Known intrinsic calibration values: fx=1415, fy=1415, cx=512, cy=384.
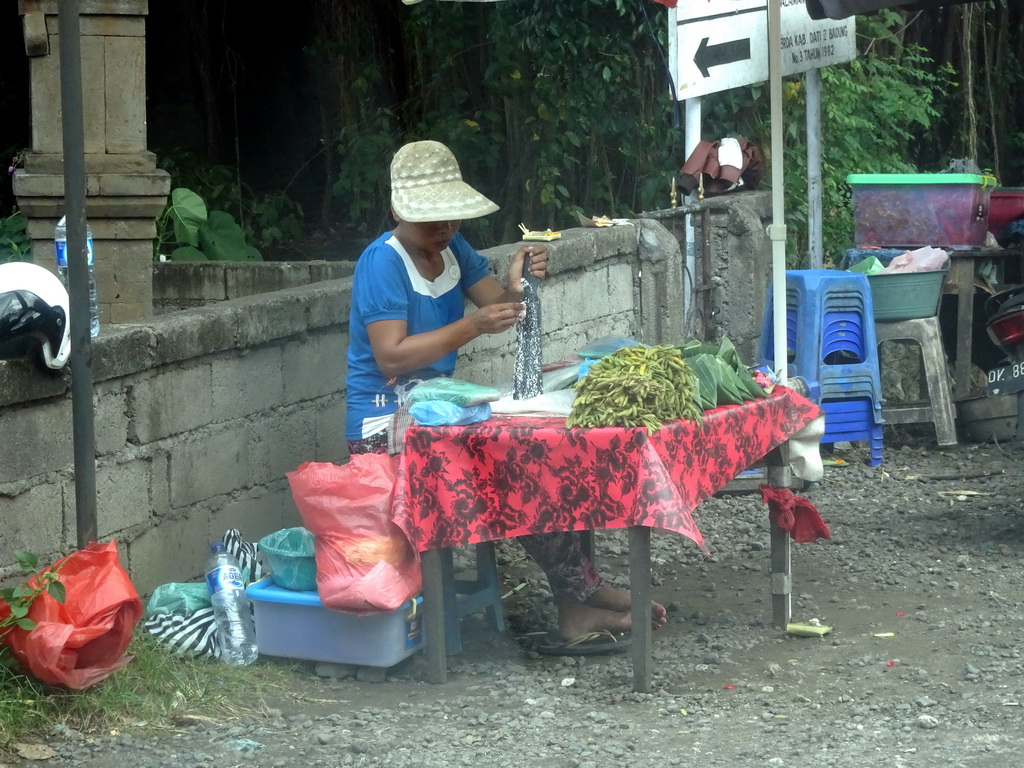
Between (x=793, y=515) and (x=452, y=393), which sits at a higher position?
(x=452, y=393)

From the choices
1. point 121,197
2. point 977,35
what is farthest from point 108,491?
point 977,35

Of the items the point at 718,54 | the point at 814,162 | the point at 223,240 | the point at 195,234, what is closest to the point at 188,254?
the point at 195,234

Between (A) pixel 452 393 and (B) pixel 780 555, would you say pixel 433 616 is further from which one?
(B) pixel 780 555

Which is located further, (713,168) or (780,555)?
(713,168)

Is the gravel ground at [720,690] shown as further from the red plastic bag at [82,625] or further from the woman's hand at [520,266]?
the woman's hand at [520,266]

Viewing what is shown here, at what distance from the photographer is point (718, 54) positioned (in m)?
8.09

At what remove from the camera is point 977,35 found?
1326 cm

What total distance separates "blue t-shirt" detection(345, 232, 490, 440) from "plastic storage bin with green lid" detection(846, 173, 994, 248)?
14.4ft

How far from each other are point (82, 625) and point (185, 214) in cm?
699

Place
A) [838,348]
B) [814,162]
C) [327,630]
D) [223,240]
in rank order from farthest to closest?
1. [223,240]
2. [814,162]
3. [838,348]
4. [327,630]

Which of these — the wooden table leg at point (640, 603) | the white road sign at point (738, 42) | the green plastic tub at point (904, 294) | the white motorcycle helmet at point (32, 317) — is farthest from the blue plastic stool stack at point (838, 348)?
the white motorcycle helmet at point (32, 317)

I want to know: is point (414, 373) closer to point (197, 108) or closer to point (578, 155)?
point (578, 155)

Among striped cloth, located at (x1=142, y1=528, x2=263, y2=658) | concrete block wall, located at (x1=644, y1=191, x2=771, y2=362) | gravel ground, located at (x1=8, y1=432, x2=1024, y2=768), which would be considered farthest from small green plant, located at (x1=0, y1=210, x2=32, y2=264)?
striped cloth, located at (x1=142, y1=528, x2=263, y2=658)

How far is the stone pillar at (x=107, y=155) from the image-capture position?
6676 mm
